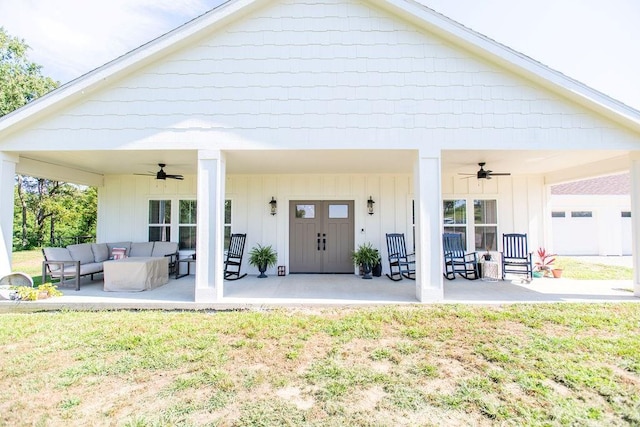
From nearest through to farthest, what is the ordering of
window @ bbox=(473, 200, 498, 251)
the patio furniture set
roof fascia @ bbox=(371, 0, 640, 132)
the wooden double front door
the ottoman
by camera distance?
roof fascia @ bbox=(371, 0, 640, 132)
the ottoman
the patio furniture set
the wooden double front door
window @ bbox=(473, 200, 498, 251)

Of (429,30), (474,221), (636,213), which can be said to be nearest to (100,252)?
Answer: (429,30)

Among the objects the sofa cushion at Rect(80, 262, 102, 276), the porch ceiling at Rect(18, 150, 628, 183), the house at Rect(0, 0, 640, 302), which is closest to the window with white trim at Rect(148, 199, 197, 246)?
the porch ceiling at Rect(18, 150, 628, 183)

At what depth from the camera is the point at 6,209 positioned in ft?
18.1

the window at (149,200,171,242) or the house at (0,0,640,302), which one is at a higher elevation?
the house at (0,0,640,302)

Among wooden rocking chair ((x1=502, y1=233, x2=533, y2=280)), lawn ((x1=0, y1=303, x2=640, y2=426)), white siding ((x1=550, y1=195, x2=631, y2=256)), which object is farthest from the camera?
white siding ((x1=550, y1=195, x2=631, y2=256))

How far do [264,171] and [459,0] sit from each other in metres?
5.76

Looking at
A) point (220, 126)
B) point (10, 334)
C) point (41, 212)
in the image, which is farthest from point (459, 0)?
point (41, 212)

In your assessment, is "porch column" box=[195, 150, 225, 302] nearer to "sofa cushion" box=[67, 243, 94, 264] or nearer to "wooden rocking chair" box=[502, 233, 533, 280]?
"sofa cushion" box=[67, 243, 94, 264]

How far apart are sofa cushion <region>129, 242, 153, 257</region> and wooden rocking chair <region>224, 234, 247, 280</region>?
206cm

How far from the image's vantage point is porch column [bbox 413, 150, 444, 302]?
207 inches

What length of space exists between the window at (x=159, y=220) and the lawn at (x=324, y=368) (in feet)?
12.7

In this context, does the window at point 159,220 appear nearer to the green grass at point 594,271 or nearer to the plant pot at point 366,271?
the plant pot at point 366,271

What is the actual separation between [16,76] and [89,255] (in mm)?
16590

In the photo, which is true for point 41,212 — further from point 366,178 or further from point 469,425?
point 469,425
